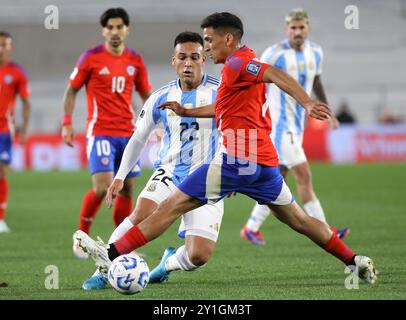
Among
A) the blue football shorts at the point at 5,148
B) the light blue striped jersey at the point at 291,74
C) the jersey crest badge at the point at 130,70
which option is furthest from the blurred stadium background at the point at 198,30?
the jersey crest badge at the point at 130,70

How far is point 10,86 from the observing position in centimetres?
1248

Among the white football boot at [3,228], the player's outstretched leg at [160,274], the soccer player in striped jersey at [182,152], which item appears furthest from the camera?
the white football boot at [3,228]

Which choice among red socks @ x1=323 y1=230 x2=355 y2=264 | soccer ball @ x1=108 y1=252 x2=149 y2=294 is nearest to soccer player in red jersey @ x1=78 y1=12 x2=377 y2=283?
soccer ball @ x1=108 y1=252 x2=149 y2=294

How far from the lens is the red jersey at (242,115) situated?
6281mm

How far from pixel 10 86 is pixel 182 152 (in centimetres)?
575

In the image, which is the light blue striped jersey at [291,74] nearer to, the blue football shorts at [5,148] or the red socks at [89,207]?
the red socks at [89,207]

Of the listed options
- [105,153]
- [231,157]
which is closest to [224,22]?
[231,157]

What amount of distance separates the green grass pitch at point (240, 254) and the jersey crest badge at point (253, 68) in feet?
5.42

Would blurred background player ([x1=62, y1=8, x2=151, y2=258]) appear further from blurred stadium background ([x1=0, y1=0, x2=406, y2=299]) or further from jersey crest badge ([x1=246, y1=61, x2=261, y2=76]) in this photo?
jersey crest badge ([x1=246, y1=61, x2=261, y2=76])

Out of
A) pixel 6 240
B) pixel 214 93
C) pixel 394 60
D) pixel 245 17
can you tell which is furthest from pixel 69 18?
pixel 214 93

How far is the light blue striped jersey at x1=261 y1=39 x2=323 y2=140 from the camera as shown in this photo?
10.1 meters

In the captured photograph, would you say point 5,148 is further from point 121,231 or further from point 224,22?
point 224,22
